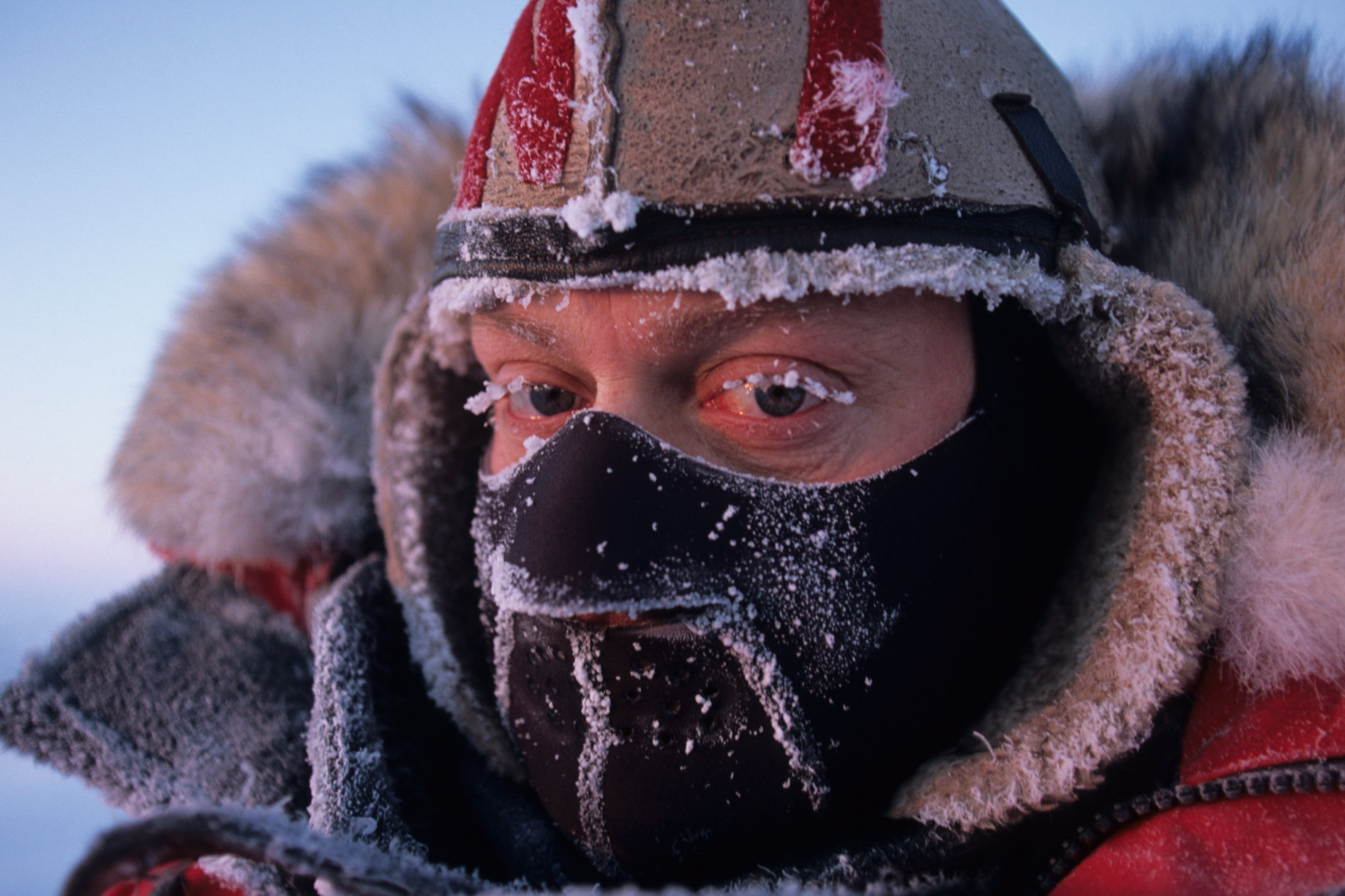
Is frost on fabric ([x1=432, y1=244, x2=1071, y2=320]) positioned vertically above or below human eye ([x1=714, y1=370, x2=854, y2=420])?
above

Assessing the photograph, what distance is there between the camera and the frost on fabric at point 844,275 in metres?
1.29

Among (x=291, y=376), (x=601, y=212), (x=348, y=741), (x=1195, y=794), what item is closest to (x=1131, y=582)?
(x=1195, y=794)

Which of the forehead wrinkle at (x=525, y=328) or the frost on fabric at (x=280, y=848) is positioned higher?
the forehead wrinkle at (x=525, y=328)

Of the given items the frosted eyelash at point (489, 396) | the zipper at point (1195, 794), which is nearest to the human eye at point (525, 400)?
the frosted eyelash at point (489, 396)

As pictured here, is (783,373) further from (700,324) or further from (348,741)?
(348,741)

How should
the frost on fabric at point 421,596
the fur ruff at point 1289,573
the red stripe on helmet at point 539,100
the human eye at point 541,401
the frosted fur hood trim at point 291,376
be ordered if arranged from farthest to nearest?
1. the frosted fur hood trim at point 291,376
2. the frost on fabric at point 421,596
3. the human eye at point 541,401
4. the red stripe on helmet at point 539,100
5. the fur ruff at point 1289,573

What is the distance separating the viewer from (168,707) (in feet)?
6.48

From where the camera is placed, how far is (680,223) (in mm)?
1333

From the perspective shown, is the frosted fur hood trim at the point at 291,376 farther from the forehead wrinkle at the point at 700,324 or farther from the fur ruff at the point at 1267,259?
the fur ruff at the point at 1267,259

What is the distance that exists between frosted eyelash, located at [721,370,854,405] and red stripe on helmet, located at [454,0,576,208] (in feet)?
1.57

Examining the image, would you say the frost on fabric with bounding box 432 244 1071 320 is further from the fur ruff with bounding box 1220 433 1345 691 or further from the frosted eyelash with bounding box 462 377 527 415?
the fur ruff with bounding box 1220 433 1345 691

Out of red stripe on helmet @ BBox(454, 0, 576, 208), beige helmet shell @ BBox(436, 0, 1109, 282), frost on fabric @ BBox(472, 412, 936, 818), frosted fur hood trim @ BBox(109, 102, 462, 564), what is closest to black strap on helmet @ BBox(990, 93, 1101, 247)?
beige helmet shell @ BBox(436, 0, 1109, 282)

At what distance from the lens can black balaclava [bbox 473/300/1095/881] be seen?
4.24 feet

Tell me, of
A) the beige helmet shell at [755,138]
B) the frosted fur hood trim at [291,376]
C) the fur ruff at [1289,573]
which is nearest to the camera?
the fur ruff at [1289,573]
